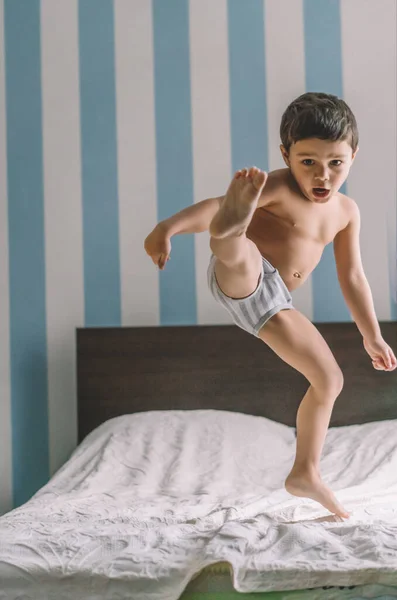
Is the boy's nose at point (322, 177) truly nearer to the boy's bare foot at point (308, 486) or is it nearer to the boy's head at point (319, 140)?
the boy's head at point (319, 140)

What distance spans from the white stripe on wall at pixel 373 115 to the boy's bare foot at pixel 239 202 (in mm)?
1892

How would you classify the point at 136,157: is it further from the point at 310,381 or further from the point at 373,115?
the point at 310,381

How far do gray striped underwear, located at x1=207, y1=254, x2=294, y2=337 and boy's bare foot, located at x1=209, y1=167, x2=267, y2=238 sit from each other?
20 centimetres

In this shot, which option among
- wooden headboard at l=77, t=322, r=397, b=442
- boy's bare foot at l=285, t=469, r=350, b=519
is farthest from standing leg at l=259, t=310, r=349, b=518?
wooden headboard at l=77, t=322, r=397, b=442

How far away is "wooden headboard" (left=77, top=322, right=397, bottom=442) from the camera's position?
2.91 metres

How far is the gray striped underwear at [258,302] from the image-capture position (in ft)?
5.05

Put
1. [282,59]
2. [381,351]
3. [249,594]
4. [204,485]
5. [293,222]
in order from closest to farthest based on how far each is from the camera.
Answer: [249,594] → [293,222] → [381,351] → [204,485] → [282,59]

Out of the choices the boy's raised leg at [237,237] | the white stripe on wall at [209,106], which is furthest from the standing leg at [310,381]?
the white stripe on wall at [209,106]

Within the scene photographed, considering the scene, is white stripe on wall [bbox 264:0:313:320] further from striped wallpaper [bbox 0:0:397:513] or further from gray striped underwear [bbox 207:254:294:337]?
gray striped underwear [bbox 207:254:294:337]

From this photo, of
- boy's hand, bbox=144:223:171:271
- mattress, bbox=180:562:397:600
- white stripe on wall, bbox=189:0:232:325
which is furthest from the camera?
white stripe on wall, bbox=189:0:232:325

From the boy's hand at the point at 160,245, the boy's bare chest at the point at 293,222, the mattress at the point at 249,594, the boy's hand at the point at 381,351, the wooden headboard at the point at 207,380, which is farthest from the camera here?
the wooden headboard at the point at 207,380

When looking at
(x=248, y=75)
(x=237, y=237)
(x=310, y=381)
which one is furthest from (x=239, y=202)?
(x=248, y=75)

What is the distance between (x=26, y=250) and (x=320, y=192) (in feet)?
5.82

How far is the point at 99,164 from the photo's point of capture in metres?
3.11
